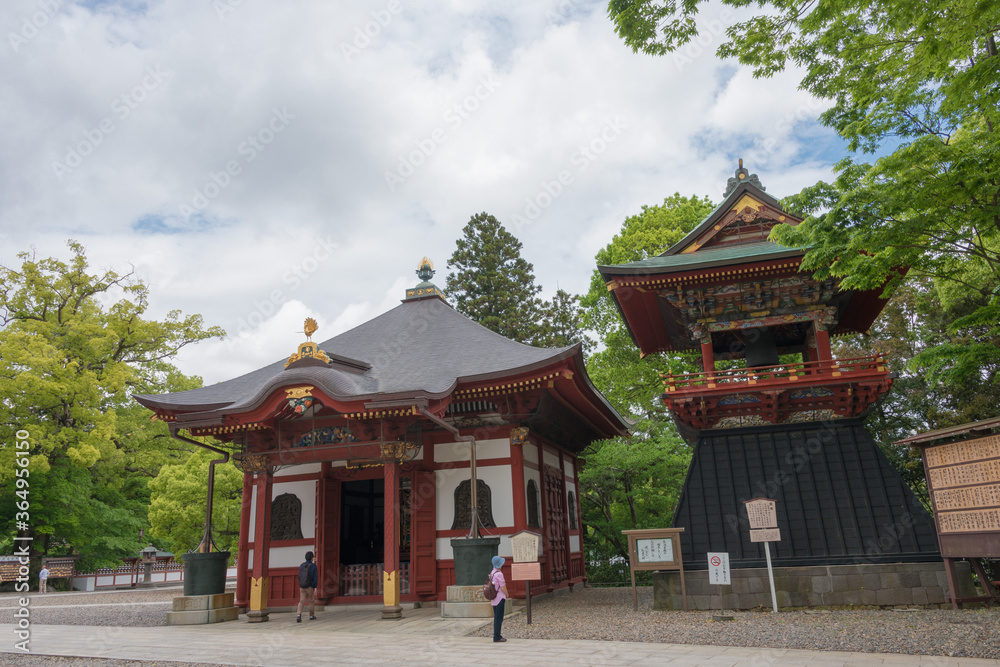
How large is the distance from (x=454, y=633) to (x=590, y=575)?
15.2 metres

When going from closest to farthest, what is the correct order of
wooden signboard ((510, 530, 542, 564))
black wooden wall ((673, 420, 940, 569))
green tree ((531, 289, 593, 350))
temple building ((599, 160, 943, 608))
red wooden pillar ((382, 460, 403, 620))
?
1. wooden signboard ((510, 530, 542, 564))
2. red wooden pillar ((382, 460, 403, 620))
3. black wooden wall ((673, 420, 940, 569))
4. temple building ((599, 160, 943, 608))
5. green tree ((531, 289, 593, 350))

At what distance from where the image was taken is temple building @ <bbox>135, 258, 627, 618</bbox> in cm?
1277

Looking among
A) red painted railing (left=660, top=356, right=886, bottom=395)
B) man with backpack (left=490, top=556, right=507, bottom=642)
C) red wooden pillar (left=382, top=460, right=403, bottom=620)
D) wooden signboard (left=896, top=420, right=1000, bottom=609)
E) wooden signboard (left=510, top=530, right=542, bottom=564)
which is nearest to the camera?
man with backpack (left=490, top=556, right=507, bottom=642)

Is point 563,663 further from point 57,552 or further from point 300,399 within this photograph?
point 57,552

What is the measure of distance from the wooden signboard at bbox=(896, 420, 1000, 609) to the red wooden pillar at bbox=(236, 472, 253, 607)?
46.9 feet

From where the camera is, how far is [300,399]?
40.8ft

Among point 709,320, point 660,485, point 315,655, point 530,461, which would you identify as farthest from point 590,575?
point 315,655

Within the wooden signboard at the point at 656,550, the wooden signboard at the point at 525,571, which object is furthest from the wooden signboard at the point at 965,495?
the wooden signboard at the point at 525,571

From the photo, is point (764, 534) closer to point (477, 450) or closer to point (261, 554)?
point (477, 450)

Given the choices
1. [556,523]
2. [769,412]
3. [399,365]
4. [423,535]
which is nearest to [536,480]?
[556,523]

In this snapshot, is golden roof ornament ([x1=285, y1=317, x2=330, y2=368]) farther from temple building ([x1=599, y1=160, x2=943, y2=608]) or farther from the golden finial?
temple building ([x1=599, y1=160, x2=943, y2=608])

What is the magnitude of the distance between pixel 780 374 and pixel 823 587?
4494 mm

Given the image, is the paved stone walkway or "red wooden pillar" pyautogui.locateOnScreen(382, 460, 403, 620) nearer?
the paved stone walkway

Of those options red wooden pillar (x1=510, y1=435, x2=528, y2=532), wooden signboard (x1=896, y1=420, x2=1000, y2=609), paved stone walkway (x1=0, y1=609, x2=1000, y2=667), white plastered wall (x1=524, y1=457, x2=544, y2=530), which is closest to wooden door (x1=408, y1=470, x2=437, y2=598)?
paved stone walkway (x1=0, y1=609, x2=1000, y2=667)
